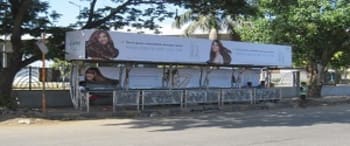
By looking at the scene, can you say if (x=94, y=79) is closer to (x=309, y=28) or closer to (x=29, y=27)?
(x=29, y=27)

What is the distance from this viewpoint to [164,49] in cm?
2636

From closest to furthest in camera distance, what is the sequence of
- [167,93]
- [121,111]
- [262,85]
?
[121,111] < [167,93] < [262,85]

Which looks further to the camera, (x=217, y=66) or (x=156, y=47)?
(x=217, y=66)

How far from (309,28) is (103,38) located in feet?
A: 50.8

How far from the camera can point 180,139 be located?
1471 cm

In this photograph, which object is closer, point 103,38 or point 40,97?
point 103,38

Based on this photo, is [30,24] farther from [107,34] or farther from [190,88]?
[190,88]

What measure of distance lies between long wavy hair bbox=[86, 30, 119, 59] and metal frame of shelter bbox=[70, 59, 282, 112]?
2.27ft

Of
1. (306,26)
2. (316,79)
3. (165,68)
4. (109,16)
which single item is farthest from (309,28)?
(109,16)

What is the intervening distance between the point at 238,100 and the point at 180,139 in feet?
51.7

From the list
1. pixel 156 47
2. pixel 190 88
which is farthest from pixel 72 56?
pixel 190 88

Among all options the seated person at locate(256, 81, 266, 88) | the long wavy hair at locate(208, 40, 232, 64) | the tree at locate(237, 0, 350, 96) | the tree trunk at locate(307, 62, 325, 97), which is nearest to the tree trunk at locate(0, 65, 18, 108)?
the long wavy hair at locate(208, 40, 232, 64)

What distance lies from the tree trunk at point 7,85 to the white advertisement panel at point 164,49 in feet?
7.13

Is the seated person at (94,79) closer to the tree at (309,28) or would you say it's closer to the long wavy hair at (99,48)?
the long wavy hair at (99,48)
